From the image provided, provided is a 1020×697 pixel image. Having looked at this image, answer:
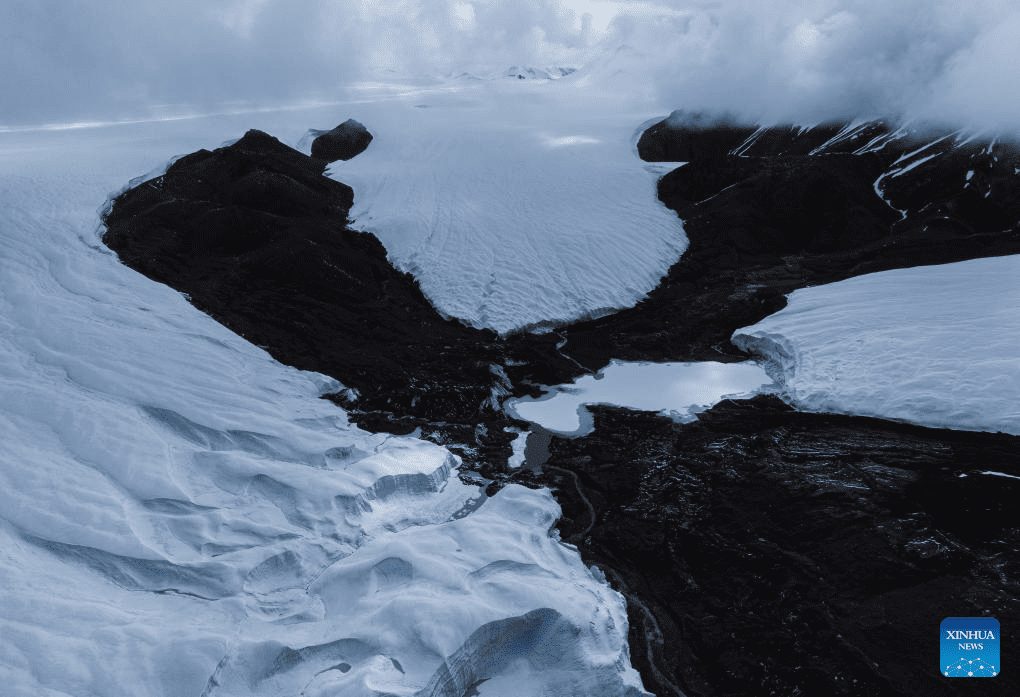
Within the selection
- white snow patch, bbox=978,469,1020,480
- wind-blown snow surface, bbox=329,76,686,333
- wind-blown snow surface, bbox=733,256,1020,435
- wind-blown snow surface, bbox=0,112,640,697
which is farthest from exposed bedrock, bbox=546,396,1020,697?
wind-blown snow surface, bbox=329,76,686,333

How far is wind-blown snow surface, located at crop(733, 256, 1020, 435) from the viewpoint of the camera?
9.05 meters

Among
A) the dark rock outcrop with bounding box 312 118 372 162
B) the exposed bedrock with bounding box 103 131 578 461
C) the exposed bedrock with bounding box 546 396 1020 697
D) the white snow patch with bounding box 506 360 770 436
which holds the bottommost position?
the exposed bedrock with bounding box 546 396 1020 697

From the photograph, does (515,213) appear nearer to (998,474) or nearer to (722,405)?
(722,405)

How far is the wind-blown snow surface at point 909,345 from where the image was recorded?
905 centimetres

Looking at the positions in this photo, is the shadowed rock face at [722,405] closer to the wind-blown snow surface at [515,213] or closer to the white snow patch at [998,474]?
the white snow patch at [998,474]

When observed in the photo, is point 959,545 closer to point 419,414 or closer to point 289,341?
point 419,414

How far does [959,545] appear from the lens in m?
6.88

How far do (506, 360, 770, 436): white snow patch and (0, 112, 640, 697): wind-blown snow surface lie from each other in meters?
2.20

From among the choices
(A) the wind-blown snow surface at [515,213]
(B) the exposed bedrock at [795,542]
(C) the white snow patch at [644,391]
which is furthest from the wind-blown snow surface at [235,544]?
(A) the wind-blown snow surface at [515,213]

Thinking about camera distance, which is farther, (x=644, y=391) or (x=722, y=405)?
(x=644, y=391)

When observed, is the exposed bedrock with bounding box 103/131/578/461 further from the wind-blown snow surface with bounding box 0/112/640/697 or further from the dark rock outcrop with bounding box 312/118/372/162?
the dark rock outcrop with bounding box 312/118/372/162

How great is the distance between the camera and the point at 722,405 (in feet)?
34.4

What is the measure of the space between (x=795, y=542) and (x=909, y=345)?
4.94m

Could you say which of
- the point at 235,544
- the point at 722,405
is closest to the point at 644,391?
the point at 722,405
